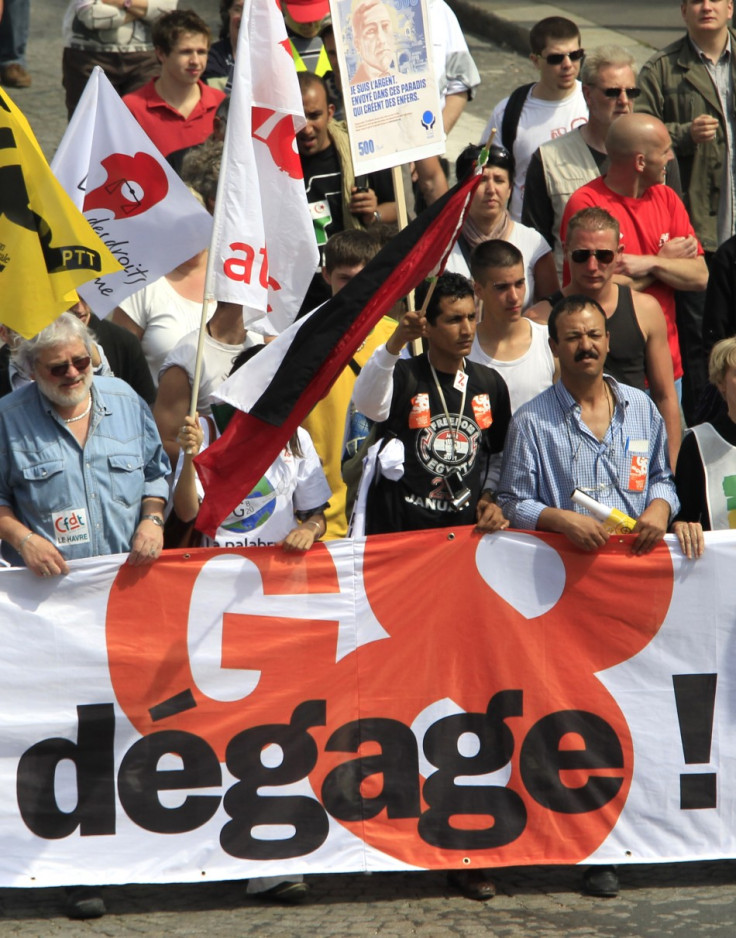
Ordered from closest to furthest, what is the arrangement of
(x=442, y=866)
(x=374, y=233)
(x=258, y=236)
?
(x=442, y=866) < (x=258, y=236) < (x=374, y=233)

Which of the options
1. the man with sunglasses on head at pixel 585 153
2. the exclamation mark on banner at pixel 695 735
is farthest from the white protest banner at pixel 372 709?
the man with sunglasses on head at pixel 585 153

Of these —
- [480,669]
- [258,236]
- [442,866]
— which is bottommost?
[442,866]

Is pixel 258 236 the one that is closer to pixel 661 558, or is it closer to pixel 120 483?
pixel 120 483

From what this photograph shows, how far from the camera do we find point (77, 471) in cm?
593

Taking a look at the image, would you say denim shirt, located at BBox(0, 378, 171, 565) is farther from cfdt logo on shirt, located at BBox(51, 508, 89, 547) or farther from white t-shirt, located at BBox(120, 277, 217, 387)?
white t-shirt, located at BBox(120, 277, 217, 387)

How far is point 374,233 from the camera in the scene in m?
7.35

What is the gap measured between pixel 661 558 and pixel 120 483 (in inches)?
81.7

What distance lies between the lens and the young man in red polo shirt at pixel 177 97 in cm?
920

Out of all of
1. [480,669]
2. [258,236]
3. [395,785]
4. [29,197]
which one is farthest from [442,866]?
[29,197]

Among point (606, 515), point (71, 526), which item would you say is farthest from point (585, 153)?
point (71, 526)

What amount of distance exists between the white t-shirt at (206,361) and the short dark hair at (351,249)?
0.64 m

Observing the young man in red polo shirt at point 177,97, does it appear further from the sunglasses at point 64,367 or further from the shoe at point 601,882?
the shoe at point 601,882

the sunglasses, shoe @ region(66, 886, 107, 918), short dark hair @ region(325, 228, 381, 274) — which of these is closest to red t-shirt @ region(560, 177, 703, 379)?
short dark hair @ region(325, 228, 381, 274)

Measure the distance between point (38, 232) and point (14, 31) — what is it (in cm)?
776
